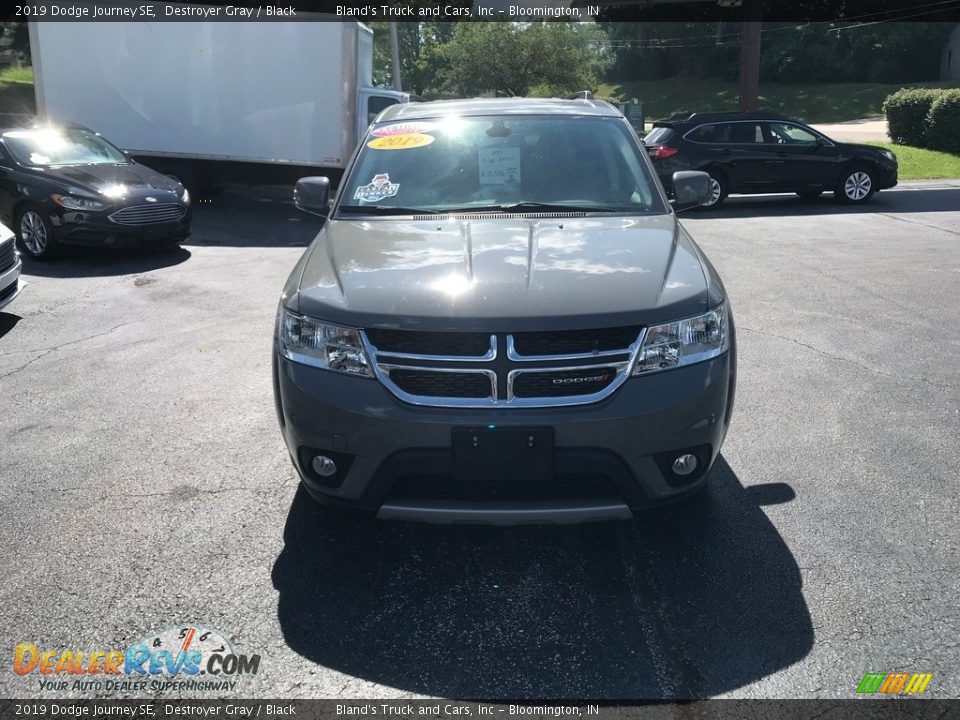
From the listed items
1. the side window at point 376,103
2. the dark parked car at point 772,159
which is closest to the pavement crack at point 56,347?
the side window at point 376,103

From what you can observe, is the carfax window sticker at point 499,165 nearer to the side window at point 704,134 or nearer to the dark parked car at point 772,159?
the dark parked car at point 772,159

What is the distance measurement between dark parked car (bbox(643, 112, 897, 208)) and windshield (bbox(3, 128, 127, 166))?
8.93m

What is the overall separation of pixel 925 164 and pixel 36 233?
756 inches

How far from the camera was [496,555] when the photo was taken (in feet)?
11.8

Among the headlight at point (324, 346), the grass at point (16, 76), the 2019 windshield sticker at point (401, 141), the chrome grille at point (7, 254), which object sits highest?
the grass at point (16, 76)

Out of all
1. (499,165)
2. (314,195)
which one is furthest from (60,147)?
(499,165)

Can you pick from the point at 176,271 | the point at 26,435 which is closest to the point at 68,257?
the point at 176,271

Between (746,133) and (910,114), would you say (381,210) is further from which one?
(910,114)

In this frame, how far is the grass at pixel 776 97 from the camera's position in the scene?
44.8 m

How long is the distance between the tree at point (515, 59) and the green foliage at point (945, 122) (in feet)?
85.7

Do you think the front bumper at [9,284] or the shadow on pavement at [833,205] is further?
the shadow on pavement at [833,205]

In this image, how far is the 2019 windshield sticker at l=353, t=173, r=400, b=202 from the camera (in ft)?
14.8

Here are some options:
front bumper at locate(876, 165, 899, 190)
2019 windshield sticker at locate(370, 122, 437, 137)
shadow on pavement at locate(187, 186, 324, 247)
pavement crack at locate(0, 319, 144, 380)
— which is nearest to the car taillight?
front bumper at locate(876, 165, 899, 190)

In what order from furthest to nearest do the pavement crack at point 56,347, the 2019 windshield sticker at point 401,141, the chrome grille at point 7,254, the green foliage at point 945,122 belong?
the green foliage at point 945,122
the chrome grille at point 7,254
the pavement crack at point 56,347
the 2019 windshield sticker at point 401,141
